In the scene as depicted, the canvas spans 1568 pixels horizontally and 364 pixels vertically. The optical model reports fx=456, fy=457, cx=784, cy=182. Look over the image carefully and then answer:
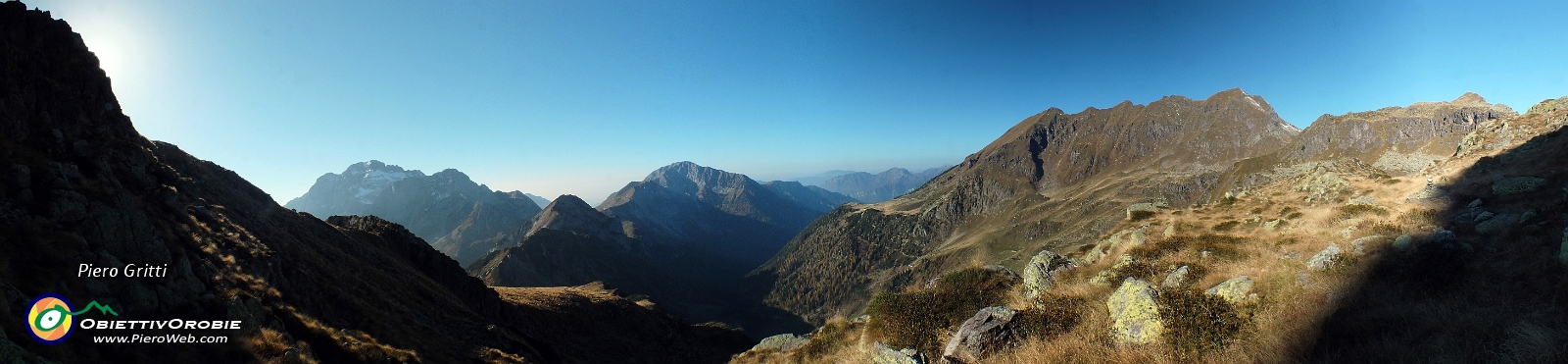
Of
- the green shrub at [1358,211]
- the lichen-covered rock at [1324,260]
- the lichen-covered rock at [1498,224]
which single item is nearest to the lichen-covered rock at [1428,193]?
the green shrub at [1358,211]

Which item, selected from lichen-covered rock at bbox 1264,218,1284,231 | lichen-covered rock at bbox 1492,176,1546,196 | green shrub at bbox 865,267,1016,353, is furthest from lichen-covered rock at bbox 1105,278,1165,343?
lichen-covered rock at bbox 1492,176,1546,196

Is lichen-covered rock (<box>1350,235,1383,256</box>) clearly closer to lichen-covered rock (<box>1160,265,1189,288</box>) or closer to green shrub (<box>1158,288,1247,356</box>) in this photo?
lichen-covered rock (<box>1160,265,1189,288</box>)

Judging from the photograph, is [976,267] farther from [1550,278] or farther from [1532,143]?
[1532,143]

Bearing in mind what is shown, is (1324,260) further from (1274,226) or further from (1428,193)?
(1428,193)

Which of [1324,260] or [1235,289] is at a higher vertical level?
[1324,260]

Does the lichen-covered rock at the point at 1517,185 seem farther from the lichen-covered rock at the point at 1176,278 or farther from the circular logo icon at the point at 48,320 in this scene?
the circular logo icon at the point at 48,320

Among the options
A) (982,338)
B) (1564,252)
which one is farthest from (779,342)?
(1564,252)

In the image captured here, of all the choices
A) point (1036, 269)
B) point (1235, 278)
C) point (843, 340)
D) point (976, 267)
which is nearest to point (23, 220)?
point (843, 340)
